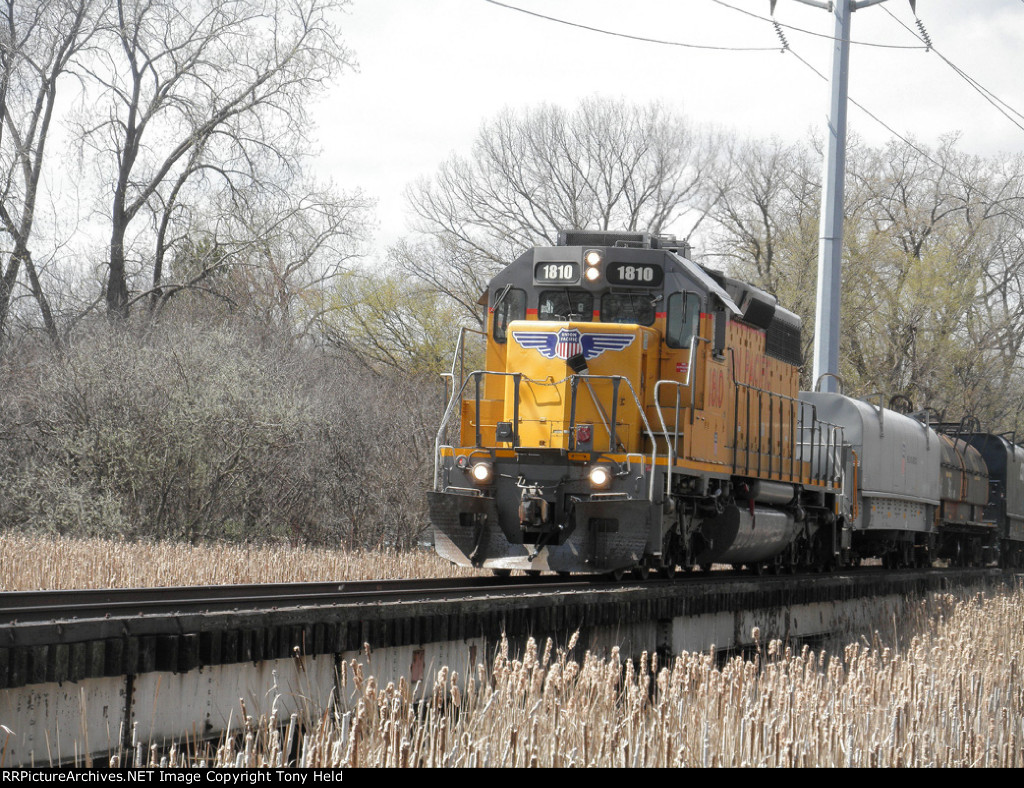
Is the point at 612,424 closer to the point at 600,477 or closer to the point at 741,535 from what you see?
the point at 600,477

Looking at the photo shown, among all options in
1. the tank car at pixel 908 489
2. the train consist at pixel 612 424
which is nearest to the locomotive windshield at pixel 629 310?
the train consist at pixel 612 424

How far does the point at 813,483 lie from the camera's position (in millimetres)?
15445

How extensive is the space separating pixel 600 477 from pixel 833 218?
9.07m

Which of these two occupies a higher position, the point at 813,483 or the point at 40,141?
the point at 40,141

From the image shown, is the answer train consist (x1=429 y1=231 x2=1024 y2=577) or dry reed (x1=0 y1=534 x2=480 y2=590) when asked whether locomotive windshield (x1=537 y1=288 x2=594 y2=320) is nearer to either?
train consist (x1=429 y1=231 x2=1024 y2=577)

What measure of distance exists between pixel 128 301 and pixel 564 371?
1722 cm

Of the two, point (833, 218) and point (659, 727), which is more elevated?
point (833, 218)

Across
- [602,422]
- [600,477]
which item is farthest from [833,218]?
[600,477]

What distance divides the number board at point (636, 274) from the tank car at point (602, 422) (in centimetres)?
1

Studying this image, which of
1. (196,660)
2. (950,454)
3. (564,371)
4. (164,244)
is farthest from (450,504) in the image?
(164,244)

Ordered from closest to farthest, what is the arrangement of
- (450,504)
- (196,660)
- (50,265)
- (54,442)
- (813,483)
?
(196,660) → (450,504) → (813,483) → (54,442) → (50,265)

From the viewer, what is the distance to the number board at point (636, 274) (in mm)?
11812

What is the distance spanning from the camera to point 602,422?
449 inches

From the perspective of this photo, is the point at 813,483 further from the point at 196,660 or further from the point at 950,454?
the point at 196,660
